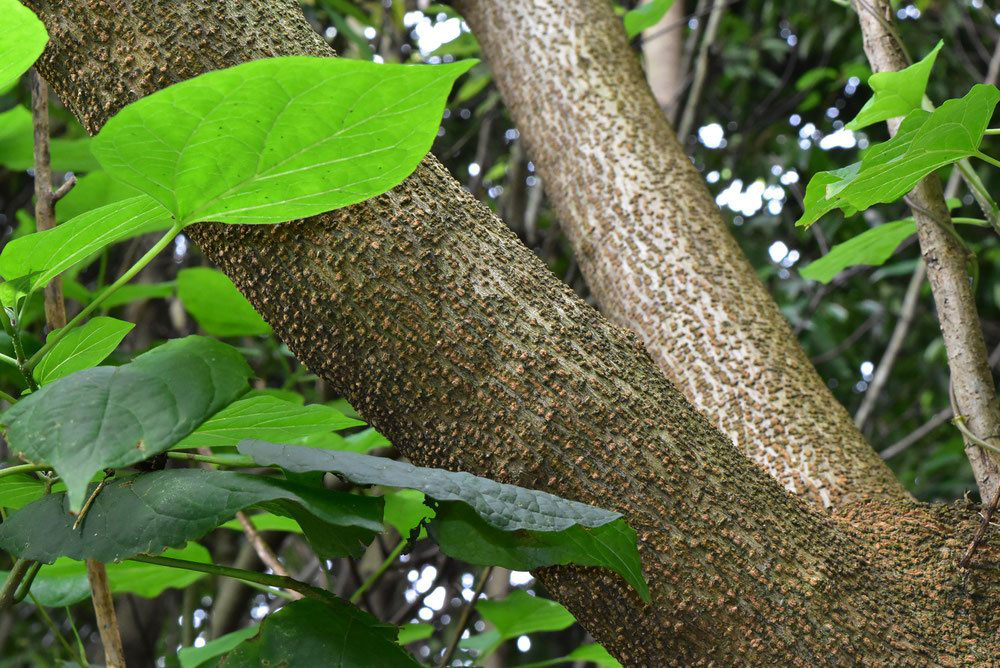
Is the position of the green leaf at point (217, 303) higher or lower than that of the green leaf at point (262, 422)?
lower

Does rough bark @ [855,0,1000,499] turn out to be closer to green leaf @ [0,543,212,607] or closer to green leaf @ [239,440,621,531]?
green leaf @ [239,440,621,531]

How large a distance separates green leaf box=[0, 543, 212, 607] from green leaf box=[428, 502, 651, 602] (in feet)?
1.22

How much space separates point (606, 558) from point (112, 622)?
382 millimetres

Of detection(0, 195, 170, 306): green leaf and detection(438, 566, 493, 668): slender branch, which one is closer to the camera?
detection(0, 195, 170, 306): green leaf

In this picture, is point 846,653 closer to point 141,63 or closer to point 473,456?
point 473,456

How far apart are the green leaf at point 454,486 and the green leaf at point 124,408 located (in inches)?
2.0

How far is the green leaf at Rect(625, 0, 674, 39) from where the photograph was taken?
133 centimetres

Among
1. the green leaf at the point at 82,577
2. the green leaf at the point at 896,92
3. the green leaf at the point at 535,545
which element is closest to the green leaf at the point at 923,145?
the green leaf at the point at 896,92

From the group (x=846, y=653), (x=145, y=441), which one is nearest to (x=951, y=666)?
(x=846, y=653)

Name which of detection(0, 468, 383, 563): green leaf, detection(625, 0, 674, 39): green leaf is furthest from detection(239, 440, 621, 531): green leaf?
detection(625, 0, 674, 39): green leaf

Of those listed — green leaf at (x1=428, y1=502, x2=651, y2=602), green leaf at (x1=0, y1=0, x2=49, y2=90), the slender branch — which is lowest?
the slender branch

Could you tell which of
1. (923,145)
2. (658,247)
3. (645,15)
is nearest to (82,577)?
(658,247)

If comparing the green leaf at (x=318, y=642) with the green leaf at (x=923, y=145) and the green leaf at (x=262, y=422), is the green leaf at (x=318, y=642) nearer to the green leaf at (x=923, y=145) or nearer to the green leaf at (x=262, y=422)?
the green leaf at (x=262, y=422)

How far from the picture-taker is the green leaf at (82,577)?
34.6 inches
